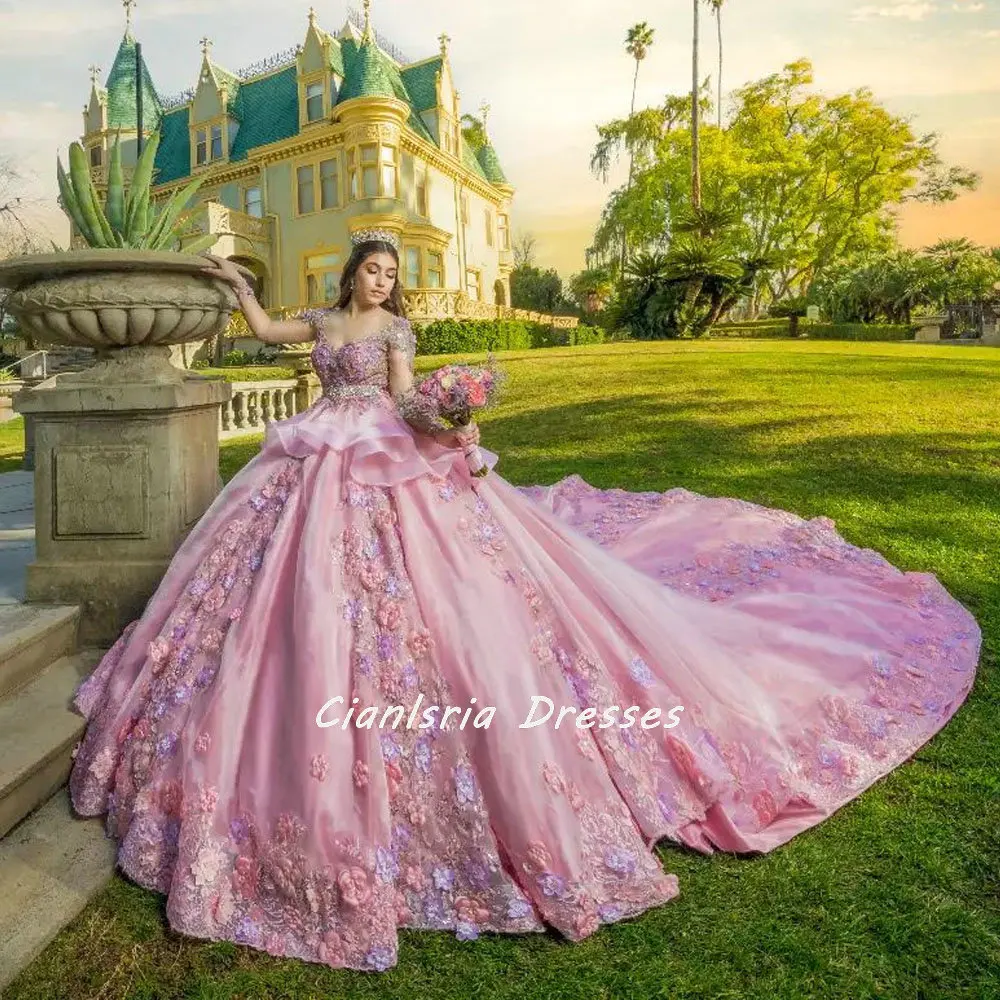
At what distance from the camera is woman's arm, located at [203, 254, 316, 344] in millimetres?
3102

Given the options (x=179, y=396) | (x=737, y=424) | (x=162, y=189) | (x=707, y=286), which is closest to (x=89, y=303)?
(x=179, y=396)

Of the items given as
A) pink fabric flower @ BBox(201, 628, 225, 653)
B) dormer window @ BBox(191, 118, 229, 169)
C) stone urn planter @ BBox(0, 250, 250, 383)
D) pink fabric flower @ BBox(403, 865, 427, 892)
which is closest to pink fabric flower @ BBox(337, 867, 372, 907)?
pink fabric flower @ BBox(403, 865, 427, 892)

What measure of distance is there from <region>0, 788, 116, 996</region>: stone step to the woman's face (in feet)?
7.48

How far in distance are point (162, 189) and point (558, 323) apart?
16507 mm

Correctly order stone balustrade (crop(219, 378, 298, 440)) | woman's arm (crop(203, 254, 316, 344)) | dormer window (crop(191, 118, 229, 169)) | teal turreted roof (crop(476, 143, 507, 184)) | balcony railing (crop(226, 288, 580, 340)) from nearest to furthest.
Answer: woman's arm (crop(203, 254, 316, 344)) → stone balustrade (crop(219, 378, 298, 440)) → balcony railing (crop(226, 288, 580, 340)) → dormer window (crop(191, 118, 229, 169)) → teal turreted roof (crop(476, 143, 507, 184))

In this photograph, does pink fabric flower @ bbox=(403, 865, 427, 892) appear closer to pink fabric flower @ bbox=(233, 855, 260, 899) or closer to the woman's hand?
pink fabric flower @ bbox=(233, 855, 260, 899)

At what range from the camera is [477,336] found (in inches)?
925

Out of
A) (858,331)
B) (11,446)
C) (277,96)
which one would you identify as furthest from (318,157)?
(858,331)

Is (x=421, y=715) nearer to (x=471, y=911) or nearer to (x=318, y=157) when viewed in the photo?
(x=471, y=911)

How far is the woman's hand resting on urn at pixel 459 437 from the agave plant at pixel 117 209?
4.64 ft

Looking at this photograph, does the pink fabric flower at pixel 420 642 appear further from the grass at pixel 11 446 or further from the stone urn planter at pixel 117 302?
the grass at pixel 11 446

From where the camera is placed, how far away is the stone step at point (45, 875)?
79.4 inches

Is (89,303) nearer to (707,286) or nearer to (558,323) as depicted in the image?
(707,286)

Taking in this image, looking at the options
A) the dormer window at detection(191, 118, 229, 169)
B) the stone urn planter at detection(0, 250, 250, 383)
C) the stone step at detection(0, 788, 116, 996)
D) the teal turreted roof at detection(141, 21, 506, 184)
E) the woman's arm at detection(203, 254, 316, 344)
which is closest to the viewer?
the stone step at detection(0, 788, 116, 996)
